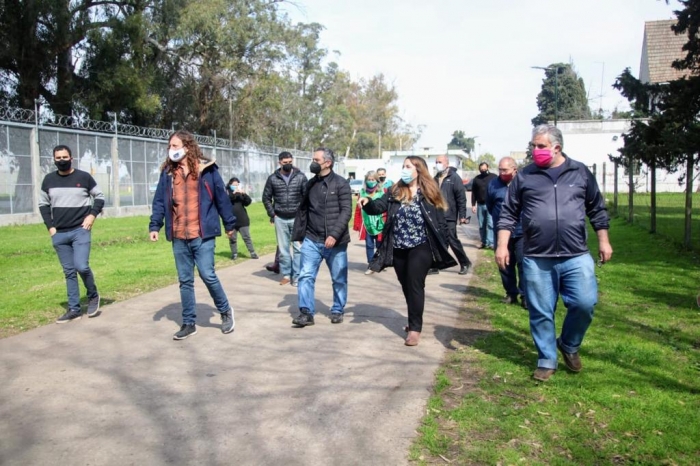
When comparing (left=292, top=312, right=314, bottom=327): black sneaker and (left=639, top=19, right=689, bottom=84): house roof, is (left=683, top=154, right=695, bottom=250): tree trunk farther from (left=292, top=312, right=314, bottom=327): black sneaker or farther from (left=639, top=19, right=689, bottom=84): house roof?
(left=639, top=19, right=689, bottom=84): house roof

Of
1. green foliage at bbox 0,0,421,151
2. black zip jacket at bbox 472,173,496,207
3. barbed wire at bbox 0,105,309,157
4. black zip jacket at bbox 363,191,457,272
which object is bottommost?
black zip jacket at bbox 363,191,457,272

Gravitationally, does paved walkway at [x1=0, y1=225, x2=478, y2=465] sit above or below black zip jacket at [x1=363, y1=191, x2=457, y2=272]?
below

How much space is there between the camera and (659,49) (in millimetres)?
44812

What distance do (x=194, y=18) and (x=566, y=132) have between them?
26.8 meters

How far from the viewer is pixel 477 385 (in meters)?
4.97

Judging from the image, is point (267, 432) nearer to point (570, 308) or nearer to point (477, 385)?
point (477, 385)

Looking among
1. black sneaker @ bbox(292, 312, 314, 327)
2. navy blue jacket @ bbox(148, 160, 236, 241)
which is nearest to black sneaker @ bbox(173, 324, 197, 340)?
navy blue jacket @ bbox(148, 160, 236, 241)

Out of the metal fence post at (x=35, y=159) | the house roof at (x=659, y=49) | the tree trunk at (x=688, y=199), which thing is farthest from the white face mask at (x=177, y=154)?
the house roof at (x=659, y=49)

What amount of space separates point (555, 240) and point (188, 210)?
11.1 ft

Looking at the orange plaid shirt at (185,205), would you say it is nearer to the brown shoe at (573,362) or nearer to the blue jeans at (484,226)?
the brown shoe at (573,362)

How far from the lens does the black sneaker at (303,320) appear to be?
680 cm

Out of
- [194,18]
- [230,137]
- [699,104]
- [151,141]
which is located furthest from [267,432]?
[230,137]

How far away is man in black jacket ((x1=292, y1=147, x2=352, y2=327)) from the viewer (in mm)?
6895

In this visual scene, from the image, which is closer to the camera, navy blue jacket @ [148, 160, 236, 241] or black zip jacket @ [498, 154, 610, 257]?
black zip jacket @ [498, 154, 610, 257]
